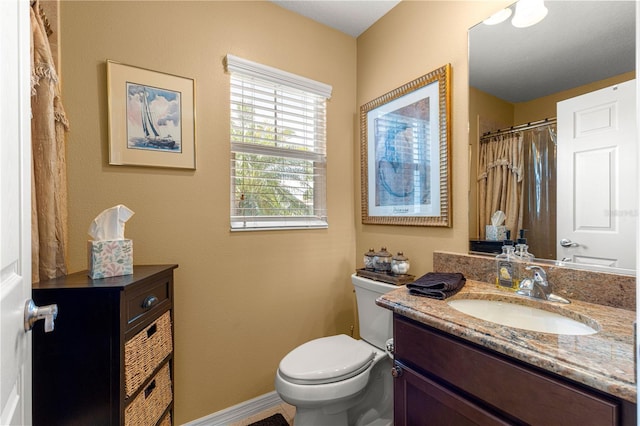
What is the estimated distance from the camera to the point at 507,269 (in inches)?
47.8

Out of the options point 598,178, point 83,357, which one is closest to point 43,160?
point 83,357

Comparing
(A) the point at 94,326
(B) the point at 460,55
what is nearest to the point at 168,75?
(A) the point at 94,326

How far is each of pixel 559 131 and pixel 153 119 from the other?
6.13 feet

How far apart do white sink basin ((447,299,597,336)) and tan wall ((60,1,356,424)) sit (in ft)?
3.47

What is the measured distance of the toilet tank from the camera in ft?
5.06

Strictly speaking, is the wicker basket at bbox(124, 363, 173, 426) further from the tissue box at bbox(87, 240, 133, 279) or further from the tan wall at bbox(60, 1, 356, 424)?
the tissue box at bbox(87, 240, 133, 279)

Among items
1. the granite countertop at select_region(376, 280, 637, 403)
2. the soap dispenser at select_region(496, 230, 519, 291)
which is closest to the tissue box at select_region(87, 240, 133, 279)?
the granite countertop at select_region(376, 280, 637, 403)

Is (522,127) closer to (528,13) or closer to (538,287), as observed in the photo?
(528,13)

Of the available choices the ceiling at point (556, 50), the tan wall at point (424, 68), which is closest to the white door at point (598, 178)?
the ceiling at point (556, 50)

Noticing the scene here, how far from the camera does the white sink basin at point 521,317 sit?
0.93 m

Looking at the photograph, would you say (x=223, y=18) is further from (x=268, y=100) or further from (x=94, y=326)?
(x=94, y=326)

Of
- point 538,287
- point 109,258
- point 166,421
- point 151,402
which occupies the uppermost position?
point 109,258

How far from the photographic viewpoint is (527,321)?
3.37ft

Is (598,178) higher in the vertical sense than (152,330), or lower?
higher
